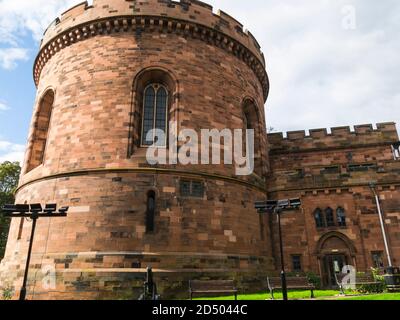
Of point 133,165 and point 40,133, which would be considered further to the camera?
point 40,133

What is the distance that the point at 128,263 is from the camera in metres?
11.0

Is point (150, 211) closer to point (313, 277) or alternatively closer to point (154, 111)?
point (154, 111)

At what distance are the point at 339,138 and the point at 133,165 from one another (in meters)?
13.0

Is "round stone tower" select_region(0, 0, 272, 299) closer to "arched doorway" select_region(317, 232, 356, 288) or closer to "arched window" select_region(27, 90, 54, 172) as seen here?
"arched window" select_region(27, 90, 54, 172)

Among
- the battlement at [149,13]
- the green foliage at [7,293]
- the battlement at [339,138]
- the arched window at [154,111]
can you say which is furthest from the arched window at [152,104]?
the battlement at [339,138]

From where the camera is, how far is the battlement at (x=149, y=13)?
1470 cm

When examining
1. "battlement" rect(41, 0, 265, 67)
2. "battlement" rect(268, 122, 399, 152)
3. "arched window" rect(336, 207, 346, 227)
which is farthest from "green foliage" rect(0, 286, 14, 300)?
"battlement" rect(268, 122, 399, 152)

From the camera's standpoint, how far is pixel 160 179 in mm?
12422

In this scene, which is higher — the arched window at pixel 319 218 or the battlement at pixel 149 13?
the battlement at pixel 149 13

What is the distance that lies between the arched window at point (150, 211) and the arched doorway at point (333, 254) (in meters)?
8.39

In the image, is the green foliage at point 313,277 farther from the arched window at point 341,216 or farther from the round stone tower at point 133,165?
the arched window at point 341,216

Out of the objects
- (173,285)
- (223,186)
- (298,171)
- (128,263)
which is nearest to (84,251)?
(128,263)

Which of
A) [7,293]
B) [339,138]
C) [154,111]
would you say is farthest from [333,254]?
[7,293]
